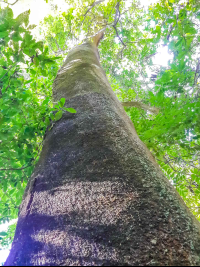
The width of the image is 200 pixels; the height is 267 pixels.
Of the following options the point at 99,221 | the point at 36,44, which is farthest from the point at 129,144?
the point at 36,44

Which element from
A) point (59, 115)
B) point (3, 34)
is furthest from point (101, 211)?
point (3, 34)

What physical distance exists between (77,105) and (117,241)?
3.21ft

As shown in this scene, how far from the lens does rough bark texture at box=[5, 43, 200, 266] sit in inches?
21.0

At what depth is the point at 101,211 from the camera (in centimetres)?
65

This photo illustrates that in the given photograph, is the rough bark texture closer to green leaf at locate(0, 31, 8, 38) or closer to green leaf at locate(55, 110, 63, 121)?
green leaf at locate(55, 110, 63, 121)

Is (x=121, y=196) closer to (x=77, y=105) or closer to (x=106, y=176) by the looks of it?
(x=106, y=176)

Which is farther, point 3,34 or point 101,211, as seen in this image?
point 3,34

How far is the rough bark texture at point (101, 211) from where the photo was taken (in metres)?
0.53

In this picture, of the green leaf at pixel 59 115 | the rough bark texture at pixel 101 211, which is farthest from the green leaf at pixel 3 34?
the rough bark texture at pixel 101 211

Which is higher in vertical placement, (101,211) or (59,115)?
(59,115)

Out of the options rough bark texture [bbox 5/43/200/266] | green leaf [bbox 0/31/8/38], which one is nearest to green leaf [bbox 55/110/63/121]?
rough bark texture [bbox 5/43/200/266]

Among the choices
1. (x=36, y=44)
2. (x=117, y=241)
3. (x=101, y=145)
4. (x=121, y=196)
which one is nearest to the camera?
(x=117, y=241)

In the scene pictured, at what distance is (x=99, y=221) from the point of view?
621 mm

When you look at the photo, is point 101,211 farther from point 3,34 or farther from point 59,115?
point 3,34
